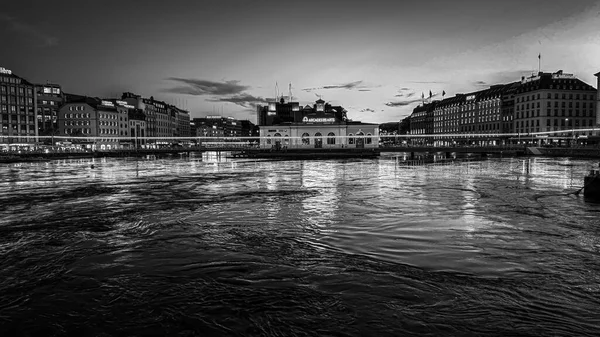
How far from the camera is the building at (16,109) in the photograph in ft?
432

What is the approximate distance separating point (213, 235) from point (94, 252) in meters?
3.85

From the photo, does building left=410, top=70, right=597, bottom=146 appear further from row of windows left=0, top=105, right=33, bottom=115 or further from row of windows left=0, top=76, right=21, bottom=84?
row of windows left=0, top=76, right=21, bottom=84

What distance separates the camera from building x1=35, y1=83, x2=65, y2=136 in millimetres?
151875

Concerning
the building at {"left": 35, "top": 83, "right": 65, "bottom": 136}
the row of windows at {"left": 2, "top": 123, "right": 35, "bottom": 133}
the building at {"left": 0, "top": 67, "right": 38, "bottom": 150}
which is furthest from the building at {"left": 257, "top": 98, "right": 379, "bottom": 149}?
the building at {"left": 35, "top": 83, "right": 65, "bottom": 136}

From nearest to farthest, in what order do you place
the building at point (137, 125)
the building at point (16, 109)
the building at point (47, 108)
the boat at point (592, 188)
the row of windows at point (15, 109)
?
the boat at point (592, 188) → the row of windows at point (15, 109) → the building at point (16, 109) → the building at point (47, 108) → the building at point (137, 125)

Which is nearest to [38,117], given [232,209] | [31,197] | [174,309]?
[31,197]

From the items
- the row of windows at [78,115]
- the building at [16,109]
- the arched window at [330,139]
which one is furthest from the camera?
the row of windows at [78,115]

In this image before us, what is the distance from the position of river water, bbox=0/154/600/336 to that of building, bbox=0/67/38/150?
135355mm

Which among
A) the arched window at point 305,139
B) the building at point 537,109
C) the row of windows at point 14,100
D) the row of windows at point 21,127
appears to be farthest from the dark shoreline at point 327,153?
the row of windows at point 14,100

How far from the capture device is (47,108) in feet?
509

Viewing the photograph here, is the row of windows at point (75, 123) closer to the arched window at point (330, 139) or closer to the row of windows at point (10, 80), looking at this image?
the row of windows at point (10, 80)

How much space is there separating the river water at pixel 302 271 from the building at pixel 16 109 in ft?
444

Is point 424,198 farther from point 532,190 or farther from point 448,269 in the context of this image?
point 448,269

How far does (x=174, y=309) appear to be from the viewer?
27.4 feet
